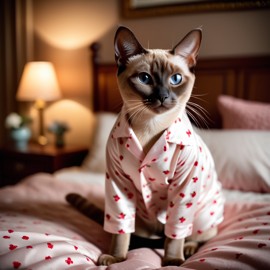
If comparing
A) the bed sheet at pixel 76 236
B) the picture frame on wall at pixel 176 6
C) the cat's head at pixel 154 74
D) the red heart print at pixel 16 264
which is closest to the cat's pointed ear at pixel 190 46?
the cat's head at pixel 154 74

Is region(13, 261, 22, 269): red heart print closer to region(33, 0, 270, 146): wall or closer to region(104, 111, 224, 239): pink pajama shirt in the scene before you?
region(104, 111, 224, 239): pink pajama shirt

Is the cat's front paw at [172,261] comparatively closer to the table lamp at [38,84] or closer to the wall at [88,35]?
the wall at [88,35]

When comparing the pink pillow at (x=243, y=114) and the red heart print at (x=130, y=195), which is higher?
the pink pillow at (x=243, y=114)

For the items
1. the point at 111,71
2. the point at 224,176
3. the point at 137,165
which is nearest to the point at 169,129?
the point at 137,165

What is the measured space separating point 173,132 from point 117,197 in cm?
25

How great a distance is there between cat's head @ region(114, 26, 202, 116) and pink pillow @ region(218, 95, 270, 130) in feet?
2.80

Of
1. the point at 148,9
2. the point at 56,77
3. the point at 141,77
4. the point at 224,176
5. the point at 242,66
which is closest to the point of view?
the point at 141,77

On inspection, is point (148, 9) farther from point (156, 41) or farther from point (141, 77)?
point (141, 77)

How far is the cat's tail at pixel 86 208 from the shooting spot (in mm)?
1120

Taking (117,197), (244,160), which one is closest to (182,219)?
(117,197)

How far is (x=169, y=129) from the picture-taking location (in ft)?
2.88

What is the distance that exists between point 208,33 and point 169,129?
1.30m

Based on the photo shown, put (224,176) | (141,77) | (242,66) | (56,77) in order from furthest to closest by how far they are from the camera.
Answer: (56,77)
(242,66)
(224,176)
(141,77)

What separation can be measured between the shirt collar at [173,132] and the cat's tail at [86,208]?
0.37 metres
